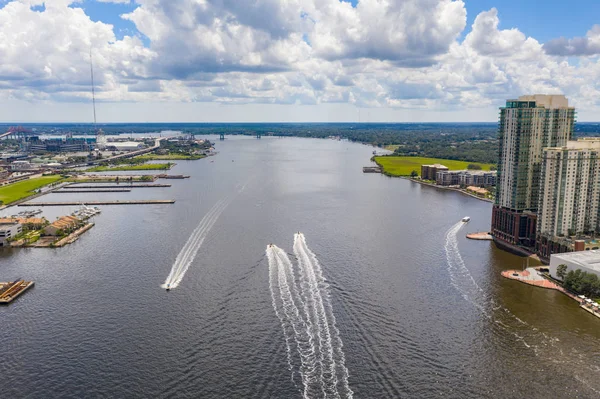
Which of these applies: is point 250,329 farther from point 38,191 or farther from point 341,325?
point 38,191

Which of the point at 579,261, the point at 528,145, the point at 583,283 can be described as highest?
the point at 528,145

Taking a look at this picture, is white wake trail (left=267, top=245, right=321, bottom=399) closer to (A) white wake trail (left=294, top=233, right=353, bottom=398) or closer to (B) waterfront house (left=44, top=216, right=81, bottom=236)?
(A) white wake trail (left=294, top=233, right=353, bottom=398)

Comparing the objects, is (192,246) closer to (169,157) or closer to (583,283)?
(583,283)

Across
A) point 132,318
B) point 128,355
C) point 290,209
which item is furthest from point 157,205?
point 128,355

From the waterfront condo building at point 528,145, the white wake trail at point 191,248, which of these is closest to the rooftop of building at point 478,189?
the waterfront condo building at point 528,145

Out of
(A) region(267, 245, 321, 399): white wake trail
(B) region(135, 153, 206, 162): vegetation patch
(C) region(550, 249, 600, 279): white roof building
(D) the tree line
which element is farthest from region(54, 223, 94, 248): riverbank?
(B) region(135, 153, 206, 162): vegetation patch

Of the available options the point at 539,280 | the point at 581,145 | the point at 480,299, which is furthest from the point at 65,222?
the point at 581,145
